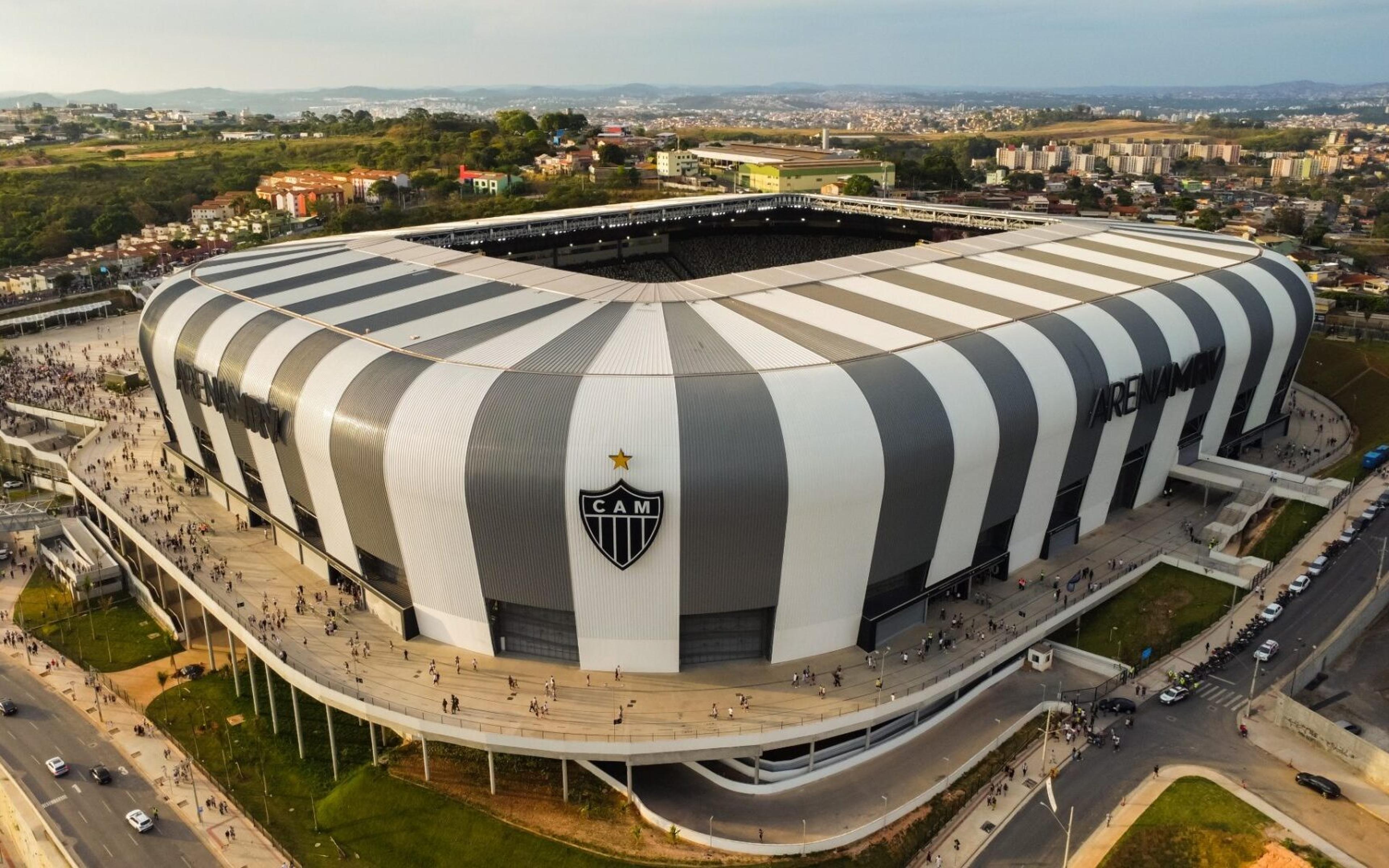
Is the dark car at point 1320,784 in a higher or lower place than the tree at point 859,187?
lower

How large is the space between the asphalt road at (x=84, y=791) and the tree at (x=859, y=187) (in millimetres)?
99822

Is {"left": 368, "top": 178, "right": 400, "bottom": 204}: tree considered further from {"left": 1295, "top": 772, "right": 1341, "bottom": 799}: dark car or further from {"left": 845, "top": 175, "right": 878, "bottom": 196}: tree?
{"left": 1295, "top": 772, "right": 1341, "bottom": 799}: dark car

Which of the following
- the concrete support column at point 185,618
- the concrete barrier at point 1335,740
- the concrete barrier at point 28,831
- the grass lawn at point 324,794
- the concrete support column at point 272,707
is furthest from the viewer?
the concrete support column at point 185,618

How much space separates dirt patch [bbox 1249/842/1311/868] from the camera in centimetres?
3012

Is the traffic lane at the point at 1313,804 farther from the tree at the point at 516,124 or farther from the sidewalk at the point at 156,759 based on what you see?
the tree at the point at 516,124

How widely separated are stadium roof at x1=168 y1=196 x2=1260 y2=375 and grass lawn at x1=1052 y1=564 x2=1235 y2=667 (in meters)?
15.0

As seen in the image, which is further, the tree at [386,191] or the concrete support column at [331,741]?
the tree at [386,191]

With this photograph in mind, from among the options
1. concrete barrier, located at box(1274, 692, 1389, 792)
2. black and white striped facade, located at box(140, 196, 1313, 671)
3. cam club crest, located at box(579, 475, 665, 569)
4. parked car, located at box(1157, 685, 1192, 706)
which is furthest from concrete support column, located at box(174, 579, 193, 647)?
concrete barrier, located at box(1274, 692, 1389, 792)

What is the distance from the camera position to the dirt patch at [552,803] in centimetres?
3189

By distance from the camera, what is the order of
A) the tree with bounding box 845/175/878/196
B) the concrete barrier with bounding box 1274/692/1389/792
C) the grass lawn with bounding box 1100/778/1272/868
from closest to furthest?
the grass lawn with bounding box 1100/778/1272/868
the concrete barrier with bounding box 1274/692/1389/792
the tree with bounding box 845/175/878/196

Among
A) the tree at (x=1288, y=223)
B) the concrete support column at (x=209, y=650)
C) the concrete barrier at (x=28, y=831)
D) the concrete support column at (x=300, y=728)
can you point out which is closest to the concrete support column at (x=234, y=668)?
the concrete support column at (x=209, y=650)

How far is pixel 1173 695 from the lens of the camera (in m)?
38.8

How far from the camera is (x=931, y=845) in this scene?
32.3 meters

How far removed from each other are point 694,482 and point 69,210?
512 feet
